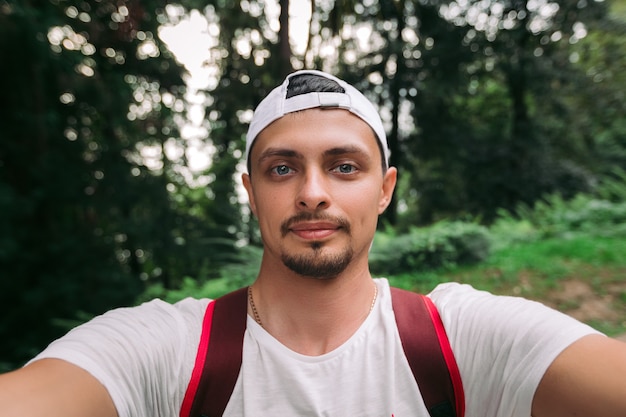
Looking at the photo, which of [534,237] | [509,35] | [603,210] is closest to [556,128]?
[509,35]

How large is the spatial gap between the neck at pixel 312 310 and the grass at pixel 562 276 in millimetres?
4426

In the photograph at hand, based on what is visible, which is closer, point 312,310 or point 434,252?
point 312,310

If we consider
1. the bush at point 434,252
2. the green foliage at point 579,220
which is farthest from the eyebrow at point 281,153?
the green foliage at point 579,220

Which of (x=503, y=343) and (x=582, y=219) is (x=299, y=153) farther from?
(x=582, y=219)

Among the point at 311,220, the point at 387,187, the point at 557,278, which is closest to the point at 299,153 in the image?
the point at 311,220

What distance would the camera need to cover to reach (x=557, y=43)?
50.1 feet

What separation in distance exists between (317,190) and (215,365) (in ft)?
2.58

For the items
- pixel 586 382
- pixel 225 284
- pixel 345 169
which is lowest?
pixel 225 284

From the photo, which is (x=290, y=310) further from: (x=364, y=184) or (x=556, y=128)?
(x=556, y=128)

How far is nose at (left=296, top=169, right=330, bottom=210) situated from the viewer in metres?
1.60

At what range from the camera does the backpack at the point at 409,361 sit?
1463 millimetres

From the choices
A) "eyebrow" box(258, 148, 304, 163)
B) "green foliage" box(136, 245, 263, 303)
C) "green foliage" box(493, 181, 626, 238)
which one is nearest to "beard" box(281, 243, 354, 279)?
"eyebrow" box(258, 148, 304, 163)

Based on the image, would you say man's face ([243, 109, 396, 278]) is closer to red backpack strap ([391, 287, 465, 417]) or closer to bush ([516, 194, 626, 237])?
red backpack strap ([391, 287, 465, 417])

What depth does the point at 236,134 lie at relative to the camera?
14.0 meters
